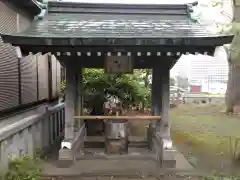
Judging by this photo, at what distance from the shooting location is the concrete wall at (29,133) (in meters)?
7.26

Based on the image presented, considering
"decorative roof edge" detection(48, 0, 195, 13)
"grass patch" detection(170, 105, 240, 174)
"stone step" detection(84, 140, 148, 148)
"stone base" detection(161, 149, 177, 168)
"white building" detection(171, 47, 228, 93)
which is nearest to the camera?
"stone base" detection(161, 149, 177, 168)

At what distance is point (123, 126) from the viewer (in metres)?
9.75

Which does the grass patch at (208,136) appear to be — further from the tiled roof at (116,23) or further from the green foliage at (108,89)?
the tiled roof at (116,23)

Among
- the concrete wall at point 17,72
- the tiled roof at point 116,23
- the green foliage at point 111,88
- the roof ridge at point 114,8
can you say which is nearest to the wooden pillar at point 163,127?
the tiled roof at point 116,23

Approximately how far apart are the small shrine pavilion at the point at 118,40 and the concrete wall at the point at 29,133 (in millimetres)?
1014

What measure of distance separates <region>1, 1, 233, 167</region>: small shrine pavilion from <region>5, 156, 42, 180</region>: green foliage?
3.33 feet

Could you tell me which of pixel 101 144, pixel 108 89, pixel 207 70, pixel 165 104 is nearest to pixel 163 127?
pixel 165 104

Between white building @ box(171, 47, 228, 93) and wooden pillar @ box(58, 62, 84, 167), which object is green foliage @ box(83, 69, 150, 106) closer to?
wooden pillar @ box(58, 62, 84, 167)

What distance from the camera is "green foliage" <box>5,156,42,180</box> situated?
23.2 feet

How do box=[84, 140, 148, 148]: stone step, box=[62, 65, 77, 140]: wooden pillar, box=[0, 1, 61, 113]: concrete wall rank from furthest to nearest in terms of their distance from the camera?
box=[84, 140, 148, 148]: stone step < box=[62, 65, 77, 140]: wooden pillar < box=[0, 1, 61, 113]: concrete wall

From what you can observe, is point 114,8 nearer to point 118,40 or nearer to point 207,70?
point 118,40

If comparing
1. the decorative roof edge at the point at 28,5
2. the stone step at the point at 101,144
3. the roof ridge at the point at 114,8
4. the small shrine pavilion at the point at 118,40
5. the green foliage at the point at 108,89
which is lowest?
the stone step at the point at 101,144

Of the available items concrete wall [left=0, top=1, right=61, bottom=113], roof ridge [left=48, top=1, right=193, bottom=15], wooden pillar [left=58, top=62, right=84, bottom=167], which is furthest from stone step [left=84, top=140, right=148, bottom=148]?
roof ridge [left=48, top=1, right=193, bottom=15]

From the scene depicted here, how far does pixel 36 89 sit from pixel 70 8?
3.33m
